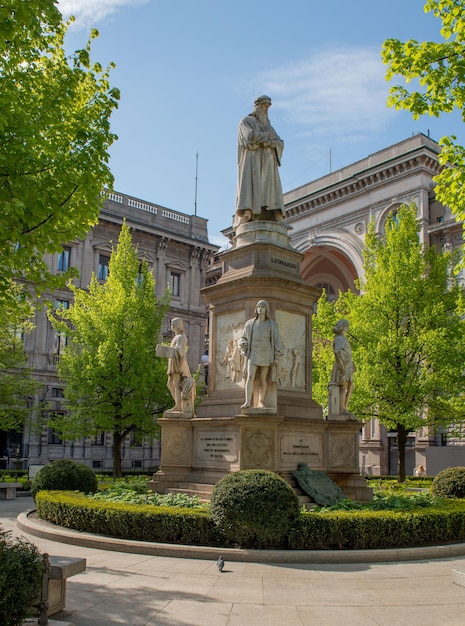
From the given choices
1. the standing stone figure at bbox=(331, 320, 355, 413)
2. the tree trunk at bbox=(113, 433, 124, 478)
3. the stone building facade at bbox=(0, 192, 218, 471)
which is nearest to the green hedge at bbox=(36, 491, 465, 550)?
the standing stone figure at bbox=(331, 320, 355, 413)

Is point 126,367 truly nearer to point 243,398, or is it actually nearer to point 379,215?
point 243,398

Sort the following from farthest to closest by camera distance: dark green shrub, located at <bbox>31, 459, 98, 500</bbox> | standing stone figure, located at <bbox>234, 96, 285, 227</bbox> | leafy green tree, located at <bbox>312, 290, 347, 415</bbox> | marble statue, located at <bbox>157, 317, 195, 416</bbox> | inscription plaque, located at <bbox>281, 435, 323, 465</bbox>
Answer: leafy green tree, located at <bbox>312, 290, 347, 415</bbox> < standing stone figure, located at <bbox>234, 96, 285, 227</bbox> < marble statue, located at <bbox>157, 317, 195, 416</bbox> < dark green shrub, located at <bbox>31, 459, 98, 500</bbox> < inscription plaque, located at <bbox>281, 435, 323, 465</bbox>

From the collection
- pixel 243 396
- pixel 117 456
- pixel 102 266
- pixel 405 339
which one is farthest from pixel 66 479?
pixel 102 266

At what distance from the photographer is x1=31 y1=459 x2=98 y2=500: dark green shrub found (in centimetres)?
1532

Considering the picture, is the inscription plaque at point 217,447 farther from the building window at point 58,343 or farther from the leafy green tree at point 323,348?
the building window at point 58,343

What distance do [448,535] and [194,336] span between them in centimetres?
4174

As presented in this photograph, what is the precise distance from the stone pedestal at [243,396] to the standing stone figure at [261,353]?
579 mm

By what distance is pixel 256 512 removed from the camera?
10062mm

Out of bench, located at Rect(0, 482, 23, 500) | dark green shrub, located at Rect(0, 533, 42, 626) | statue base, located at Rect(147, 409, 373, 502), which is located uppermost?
statue base, located at Rect(147, 409, 373, 502)

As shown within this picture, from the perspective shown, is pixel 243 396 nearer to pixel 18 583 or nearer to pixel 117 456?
pixel 18 583

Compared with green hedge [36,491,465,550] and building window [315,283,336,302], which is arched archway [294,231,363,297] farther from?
green hedge [36,491,465,550]

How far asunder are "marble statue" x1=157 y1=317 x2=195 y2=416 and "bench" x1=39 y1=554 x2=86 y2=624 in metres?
8.57

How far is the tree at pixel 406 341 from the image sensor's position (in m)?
26.7

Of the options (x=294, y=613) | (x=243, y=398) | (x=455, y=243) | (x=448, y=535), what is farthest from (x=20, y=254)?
(x=455, y=243)
